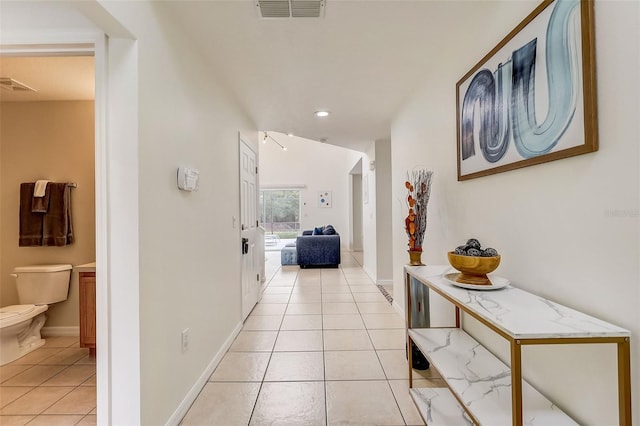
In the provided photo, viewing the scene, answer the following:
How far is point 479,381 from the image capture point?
1.29 meters

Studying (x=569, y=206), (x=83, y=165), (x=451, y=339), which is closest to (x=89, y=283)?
(x=83, y=165)

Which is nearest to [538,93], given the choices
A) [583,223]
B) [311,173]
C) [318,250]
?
[583,223]

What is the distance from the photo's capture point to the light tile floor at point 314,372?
5.52 ft

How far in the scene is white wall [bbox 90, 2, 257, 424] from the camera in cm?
136

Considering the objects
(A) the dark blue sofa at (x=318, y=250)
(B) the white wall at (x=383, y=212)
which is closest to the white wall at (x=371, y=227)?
(B) the white wall at (x=383, y=212)

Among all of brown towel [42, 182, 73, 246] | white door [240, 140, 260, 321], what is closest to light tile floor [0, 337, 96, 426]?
brown towel [42, 182, 73, 246]

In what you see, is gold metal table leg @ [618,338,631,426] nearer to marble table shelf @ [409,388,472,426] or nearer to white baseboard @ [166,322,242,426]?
marble table shelf @ [409,388,472,426]

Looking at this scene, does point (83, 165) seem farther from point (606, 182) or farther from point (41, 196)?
point (606, 182)

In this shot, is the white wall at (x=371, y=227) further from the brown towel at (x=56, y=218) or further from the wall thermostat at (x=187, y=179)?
the brown towel at (x=56, y=218)

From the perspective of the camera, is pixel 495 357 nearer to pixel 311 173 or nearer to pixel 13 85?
pixel 13 85

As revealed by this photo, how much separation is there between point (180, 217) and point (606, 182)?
195cm

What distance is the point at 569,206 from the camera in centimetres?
105

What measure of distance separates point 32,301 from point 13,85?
1.90 metres

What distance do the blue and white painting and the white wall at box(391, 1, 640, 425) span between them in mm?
69
